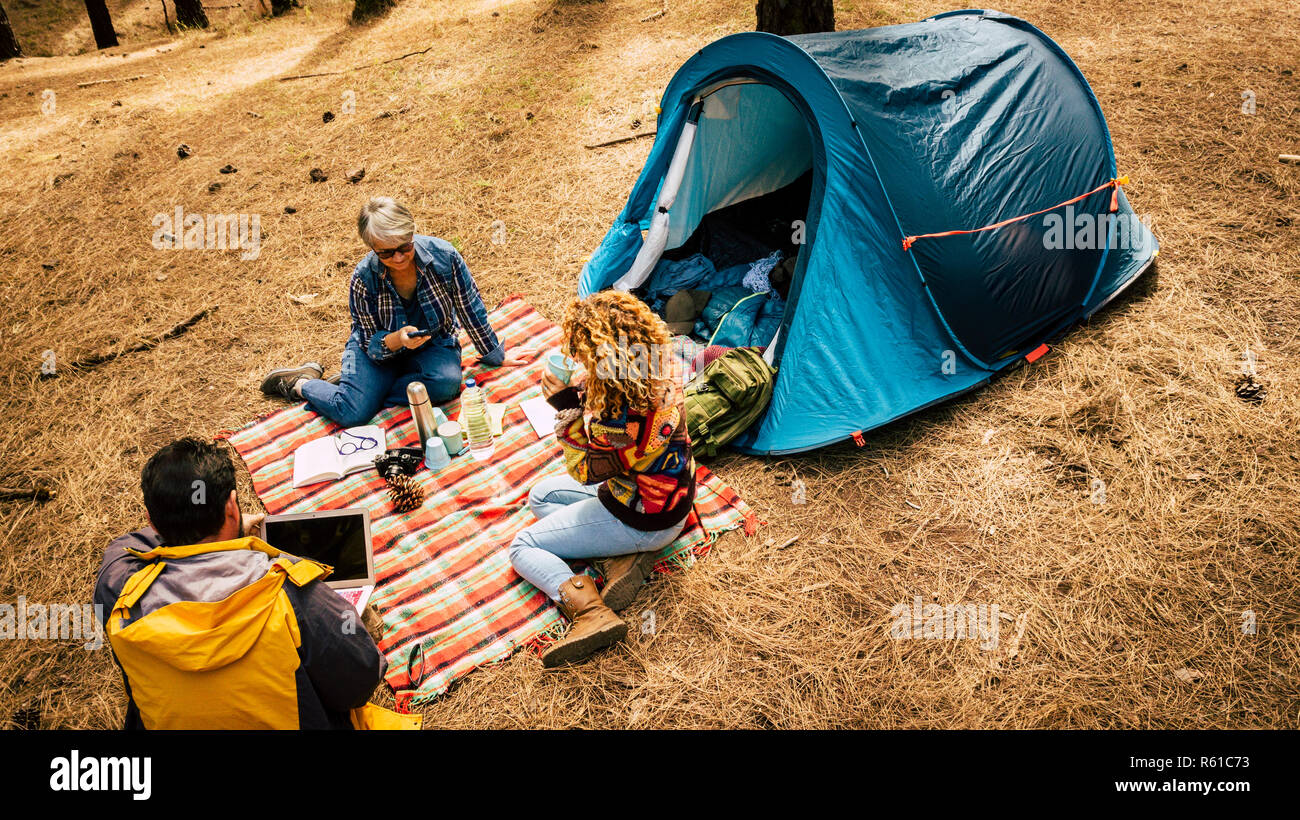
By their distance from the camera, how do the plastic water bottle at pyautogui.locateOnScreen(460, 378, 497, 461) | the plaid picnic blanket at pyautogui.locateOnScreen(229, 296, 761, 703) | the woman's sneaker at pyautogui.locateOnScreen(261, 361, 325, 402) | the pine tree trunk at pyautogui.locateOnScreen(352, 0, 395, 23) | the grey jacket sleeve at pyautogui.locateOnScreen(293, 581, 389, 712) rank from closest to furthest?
the grey jacket sleeve at pyautogui.locateOnScreen(293, 581, 389, 712) < the plaid picnic blanket at pyautogui.locateOnScreen(229, 296, 761, 703) < the plastic water bottle at pyautogui.locateOnScreen(460, 378, 497, 461) < the woman's sneaker at pyautogui.locateOnScreen(261, 361, 325, 402) < the pine tree trunk at pyautogui.locateOnScreen(352, 0, 395, 23)

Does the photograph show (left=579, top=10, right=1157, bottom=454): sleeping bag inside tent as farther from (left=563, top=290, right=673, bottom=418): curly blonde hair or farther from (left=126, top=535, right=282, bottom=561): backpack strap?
(left=126, top=535, right=282, bottom=561): backpack strap

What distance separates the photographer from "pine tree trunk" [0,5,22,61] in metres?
10.5

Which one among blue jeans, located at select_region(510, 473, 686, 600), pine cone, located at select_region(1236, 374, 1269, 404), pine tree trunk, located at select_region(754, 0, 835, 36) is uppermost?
pine tree trunk, located at select_region(754, 0, 835, 36)

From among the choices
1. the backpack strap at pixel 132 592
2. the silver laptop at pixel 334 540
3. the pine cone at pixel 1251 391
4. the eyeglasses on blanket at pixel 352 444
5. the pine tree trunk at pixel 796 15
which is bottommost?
the pine cone at pixel 1251 391

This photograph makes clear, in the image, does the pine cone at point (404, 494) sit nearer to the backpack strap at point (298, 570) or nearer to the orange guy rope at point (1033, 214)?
the backpack strap at point (298, 570)

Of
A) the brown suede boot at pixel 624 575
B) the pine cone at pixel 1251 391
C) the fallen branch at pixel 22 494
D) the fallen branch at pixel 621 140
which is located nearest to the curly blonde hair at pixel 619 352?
the brown suede boot at pixel 624 575

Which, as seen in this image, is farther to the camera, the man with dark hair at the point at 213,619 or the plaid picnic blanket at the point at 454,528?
the plaid picnic blanket at the point at 454,528

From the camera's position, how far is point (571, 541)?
353cm

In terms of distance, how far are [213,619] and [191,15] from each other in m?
13.8

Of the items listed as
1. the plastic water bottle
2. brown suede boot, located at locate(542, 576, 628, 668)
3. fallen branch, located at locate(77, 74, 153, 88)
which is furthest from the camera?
fallen branch, located at locate(77, 74, 153, 88)

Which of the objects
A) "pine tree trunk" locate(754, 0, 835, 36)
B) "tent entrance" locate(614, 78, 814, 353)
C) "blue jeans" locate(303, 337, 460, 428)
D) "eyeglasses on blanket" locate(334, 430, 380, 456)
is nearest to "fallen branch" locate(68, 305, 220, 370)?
"blue jeans" locate(303, 337, 460, 428)

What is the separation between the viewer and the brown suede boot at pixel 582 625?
3.29 meters

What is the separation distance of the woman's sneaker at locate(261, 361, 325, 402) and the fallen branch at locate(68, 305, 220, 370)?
121cm

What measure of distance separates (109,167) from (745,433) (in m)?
7.29
